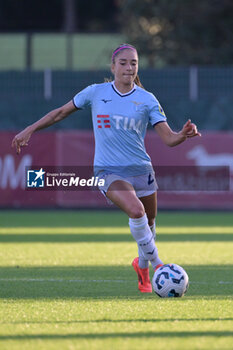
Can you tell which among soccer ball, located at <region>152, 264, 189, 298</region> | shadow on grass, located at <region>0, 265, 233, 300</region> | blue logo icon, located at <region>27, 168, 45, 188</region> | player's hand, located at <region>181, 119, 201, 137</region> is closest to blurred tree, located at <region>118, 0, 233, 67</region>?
blue logo icon, located at <region>27, 168, 45, 188</region>

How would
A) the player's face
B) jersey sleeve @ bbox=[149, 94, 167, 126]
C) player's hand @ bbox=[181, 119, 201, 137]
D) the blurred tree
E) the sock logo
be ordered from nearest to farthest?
1. player's hand @ bbox=[181, 119, 201, 137]
2. jersey sleeve @ bbox=[149, 94, 167, 126]
3. the player's face
4. the sock logo
5. the blurred tree

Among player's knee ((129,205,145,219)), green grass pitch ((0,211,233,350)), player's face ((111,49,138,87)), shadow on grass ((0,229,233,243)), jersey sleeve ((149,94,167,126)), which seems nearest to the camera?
green grass pitch ((0,211,233,350))

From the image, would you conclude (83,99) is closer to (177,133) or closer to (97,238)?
(177,133)

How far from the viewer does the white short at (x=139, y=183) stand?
8.84 meters

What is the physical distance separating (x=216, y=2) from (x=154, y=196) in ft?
93.2

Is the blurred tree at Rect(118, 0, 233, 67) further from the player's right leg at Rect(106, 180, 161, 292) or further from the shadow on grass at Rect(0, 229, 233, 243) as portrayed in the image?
the player's right leg at Rect(106, 180, 161, 292)

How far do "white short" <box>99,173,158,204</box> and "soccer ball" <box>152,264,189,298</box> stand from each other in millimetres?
835

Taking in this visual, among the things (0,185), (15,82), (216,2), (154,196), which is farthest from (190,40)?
(154,196)

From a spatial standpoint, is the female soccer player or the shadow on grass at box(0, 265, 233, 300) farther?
the shadow on grass at box(0, 265, 233, 300)

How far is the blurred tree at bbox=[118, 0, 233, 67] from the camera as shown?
3556 cm

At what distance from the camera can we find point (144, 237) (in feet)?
28.8

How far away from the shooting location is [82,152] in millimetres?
22453

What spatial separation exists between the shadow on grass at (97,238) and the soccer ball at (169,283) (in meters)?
6.46

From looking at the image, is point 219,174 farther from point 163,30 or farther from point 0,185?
point 163,30
